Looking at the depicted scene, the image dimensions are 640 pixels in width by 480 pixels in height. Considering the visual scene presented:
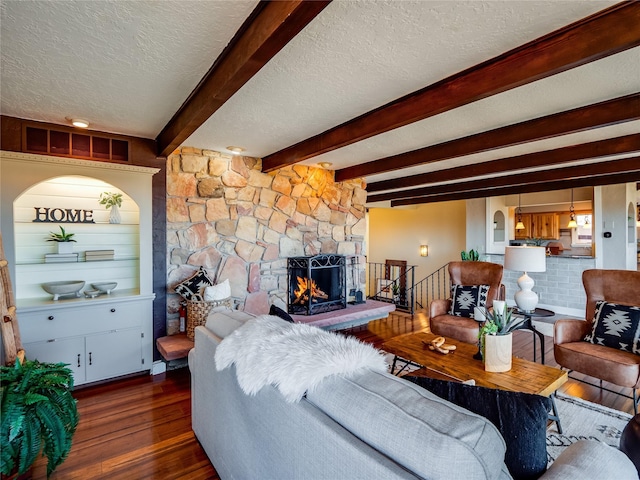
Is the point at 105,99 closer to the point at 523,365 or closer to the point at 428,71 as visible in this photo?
the point at 428,71

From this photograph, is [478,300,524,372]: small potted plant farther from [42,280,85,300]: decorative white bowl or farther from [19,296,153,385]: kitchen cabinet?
[42,280,85,300]: decorative white bowl

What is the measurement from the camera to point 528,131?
9.12ft

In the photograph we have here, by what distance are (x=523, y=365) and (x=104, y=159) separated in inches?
156

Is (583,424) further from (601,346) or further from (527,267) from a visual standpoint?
(527,267)

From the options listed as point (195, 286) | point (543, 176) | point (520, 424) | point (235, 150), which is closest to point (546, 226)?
point (543, 176)

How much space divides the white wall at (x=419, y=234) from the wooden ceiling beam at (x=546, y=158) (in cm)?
362

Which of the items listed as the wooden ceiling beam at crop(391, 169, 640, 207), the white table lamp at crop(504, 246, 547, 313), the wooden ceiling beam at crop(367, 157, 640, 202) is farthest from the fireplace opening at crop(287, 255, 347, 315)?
the wooden ceiling beam at crop(391, 169, 640, 207)

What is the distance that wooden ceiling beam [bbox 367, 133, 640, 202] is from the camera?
3.22 m

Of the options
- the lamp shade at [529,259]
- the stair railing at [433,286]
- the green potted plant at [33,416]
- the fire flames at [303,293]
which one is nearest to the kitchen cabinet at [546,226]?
the stair railing at [433,286]

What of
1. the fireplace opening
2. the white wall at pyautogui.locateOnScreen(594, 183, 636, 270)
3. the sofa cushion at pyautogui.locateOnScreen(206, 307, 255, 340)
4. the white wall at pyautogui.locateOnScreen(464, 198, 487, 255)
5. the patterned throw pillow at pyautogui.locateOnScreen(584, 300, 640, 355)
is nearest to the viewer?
the sofa cushion at pyautogui.locateOnScreen(206, 307, 255, 340)

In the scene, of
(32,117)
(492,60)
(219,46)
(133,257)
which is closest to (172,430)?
(133,257)

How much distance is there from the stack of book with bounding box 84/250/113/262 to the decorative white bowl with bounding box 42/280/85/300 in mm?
238

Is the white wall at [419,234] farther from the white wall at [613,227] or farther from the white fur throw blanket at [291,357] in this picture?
the white fur throw blanket at [291,357]

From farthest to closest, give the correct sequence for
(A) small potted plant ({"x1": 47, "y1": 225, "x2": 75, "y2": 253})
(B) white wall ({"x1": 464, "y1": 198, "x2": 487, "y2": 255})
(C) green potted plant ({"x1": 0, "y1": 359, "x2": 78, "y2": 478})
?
(B) white wall ({"x1": 464, "y1": 198, "x2": 487, "y2": 255}) < (A) small potted plant ({"x1": 47, "y1": 225, "x2": 75, "y2": 253}) < (C) green potted plant ({"x1": 0, "y1": 359, "x2": 78, "y2": 478})
